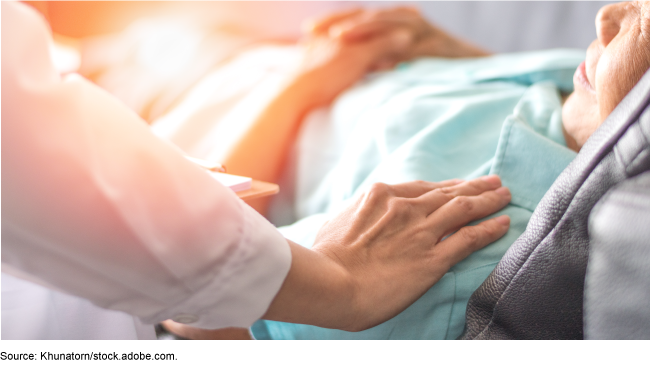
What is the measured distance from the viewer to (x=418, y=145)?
0.63 meters

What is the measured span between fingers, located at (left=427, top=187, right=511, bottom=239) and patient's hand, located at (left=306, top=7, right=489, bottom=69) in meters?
0.79

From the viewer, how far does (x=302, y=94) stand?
1.01 metres

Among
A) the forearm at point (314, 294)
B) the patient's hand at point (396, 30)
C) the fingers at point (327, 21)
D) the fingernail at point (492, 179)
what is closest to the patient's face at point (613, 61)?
the fingernail at point (492, 179)

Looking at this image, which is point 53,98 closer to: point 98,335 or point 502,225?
point 98,335

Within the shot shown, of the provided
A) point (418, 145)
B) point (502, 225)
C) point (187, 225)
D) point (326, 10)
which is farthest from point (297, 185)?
point (326, 10)

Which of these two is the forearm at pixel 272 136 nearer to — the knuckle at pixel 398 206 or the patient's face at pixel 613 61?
the knuckle at pixel 398 206

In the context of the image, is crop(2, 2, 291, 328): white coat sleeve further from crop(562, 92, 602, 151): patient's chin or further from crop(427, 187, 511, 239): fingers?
crop(562, 92, 602, 151): patient's chin

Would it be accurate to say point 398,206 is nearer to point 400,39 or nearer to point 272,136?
point 272,136

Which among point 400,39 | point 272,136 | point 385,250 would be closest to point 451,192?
point 385,250

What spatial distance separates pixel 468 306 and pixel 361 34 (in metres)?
0.93

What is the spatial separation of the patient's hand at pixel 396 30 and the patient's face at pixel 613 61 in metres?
0.70

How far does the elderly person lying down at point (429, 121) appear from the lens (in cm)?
47
